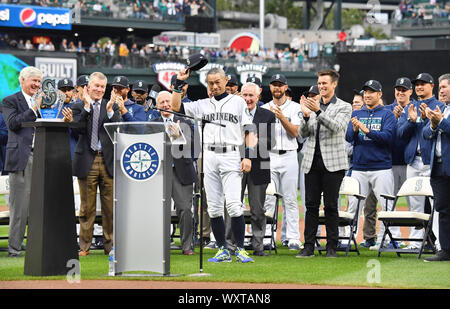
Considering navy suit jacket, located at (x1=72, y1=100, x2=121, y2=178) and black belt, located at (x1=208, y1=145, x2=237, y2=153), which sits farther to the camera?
navy suit jacket, located at (x1=72, y1=100, x2=121, y2=178)

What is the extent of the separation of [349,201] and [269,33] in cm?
5650

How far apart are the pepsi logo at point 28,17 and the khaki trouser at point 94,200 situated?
3474 cm

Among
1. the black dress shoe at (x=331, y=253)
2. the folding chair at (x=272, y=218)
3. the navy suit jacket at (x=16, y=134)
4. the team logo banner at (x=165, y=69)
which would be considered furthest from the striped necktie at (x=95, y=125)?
the team logo banner at (x=165, y=69)

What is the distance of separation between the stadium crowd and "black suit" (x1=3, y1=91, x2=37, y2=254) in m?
0.02

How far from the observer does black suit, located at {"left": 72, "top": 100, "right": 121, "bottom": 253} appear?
11.4 metres

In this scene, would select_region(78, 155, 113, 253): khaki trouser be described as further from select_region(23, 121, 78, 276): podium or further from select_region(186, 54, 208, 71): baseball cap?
select_region(186, 54, 208, 71): baseball cap

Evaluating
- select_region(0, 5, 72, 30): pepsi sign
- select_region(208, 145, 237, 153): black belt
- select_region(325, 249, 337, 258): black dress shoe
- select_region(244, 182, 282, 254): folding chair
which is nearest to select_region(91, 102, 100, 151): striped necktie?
select_region(208, 145, 237, 153): black belt

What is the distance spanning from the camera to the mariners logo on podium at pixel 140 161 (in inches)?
344

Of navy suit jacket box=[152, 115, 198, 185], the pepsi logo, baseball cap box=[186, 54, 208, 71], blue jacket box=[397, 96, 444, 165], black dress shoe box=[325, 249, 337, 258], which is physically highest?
the pepsi logo

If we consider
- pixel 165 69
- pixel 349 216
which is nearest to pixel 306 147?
pixel 349 216

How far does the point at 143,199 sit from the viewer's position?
879cm

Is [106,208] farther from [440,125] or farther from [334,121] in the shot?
[440,125]

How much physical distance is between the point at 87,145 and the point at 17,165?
37.6 inches

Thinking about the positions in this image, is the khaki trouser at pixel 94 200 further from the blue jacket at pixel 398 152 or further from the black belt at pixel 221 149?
the blue jacket at pixel 398 152
